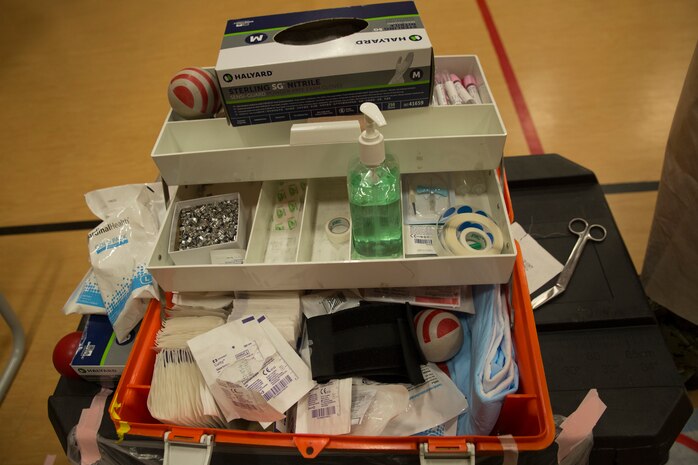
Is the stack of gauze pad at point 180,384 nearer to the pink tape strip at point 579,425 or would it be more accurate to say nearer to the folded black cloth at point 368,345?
the folded black cloth at point 368,345

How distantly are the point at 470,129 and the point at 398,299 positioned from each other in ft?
0.98

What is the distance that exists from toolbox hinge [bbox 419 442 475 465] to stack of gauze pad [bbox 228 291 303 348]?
0.25 m

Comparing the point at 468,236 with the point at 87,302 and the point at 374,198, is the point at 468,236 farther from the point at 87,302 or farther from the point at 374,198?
the point at 87,302

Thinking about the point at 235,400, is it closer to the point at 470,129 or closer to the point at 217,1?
the point at 470,129

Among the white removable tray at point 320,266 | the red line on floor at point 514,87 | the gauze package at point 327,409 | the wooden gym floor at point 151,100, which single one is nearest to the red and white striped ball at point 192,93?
the white removable tray at point 320,266

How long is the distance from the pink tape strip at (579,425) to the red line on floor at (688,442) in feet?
1.83

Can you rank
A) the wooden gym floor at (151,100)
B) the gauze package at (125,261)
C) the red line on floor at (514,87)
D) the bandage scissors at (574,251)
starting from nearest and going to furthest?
the gauze package at (125,261) → the bandage scissors at (574,251) → the wooden gym floor at (151,100) → the red line on floor at (514,87)

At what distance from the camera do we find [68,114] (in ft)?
6.23

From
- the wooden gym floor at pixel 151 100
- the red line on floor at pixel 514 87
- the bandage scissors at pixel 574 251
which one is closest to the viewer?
the bandage scissors at pixel 574 251

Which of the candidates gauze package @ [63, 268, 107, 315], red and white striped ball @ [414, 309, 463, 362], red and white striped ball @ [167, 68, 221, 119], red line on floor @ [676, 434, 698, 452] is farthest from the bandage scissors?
gauze package @ [63, 268, 107, 315]

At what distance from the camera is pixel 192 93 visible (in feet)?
2.57

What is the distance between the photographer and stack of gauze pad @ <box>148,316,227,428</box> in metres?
0.69

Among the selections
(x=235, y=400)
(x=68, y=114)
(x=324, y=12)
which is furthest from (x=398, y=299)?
(x=68, y=114)

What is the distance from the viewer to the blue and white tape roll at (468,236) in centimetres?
71
